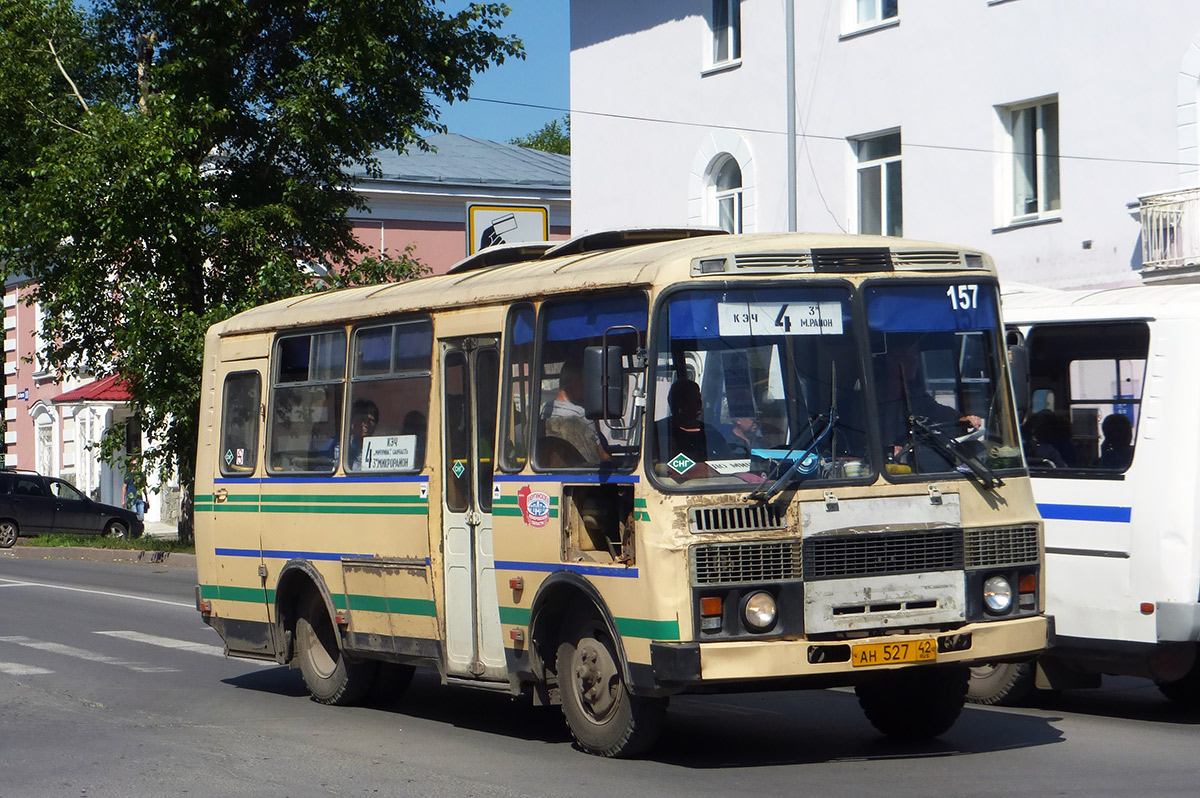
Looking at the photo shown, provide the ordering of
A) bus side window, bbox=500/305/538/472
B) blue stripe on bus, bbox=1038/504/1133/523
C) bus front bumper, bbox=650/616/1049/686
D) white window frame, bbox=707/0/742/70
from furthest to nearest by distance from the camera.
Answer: white window frame, bbox=707/0/742/70
blue stripe on bus, bbox=1038/504/1133/523
bus side window, bbox=500/305/538/472
bus front bumper, bbox=650/616/1049/686

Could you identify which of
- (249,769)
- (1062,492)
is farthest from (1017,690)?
(249,769)

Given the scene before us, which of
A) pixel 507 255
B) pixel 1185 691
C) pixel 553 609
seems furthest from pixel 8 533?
pixel 1185 691

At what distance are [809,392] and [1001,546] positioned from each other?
1303 mm

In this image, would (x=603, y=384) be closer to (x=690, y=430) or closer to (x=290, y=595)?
(x=690, y=430)

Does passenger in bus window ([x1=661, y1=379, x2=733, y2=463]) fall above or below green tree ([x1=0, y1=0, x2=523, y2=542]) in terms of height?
below

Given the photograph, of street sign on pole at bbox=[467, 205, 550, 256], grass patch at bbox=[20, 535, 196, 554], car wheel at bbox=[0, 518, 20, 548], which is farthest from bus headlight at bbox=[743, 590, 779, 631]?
car wheel at bbox=[0, 518, 20, 548]

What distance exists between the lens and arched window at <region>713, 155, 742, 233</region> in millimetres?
29484

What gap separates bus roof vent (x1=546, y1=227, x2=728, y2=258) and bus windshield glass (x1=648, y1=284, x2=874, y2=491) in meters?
1.62

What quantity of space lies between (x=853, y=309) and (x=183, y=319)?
2039 cm

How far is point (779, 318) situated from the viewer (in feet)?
27.8

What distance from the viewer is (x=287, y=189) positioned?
1105 inches

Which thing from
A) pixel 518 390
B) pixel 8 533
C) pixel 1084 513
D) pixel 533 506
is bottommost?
pixel 8 533

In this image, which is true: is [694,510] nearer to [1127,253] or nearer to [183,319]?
[1127,253]

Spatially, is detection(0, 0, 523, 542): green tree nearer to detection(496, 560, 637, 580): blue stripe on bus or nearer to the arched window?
the arched window
